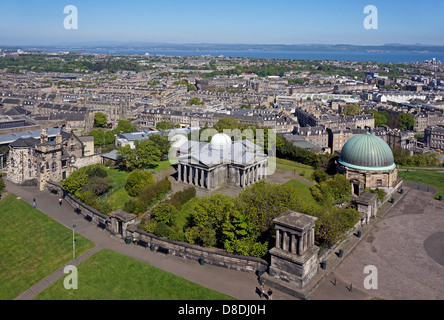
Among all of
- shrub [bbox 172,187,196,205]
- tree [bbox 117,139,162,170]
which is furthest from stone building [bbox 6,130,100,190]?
shrub [bbox 172,187,196,205]

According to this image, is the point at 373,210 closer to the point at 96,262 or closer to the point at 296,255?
the point at 296,255

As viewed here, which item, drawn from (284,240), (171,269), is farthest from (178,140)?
(284,240)

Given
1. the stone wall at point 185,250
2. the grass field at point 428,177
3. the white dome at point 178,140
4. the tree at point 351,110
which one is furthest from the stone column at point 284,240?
the tree at point 351,110

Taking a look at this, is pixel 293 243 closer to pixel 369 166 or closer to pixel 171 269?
pixel 171 269

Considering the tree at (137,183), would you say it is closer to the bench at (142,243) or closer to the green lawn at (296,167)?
the bench at (142,243)

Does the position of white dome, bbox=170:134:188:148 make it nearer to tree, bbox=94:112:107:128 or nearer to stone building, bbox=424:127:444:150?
tree, bbox=94:112:107:128

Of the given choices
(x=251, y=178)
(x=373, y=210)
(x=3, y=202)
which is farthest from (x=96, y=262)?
(x=373, y=210)
